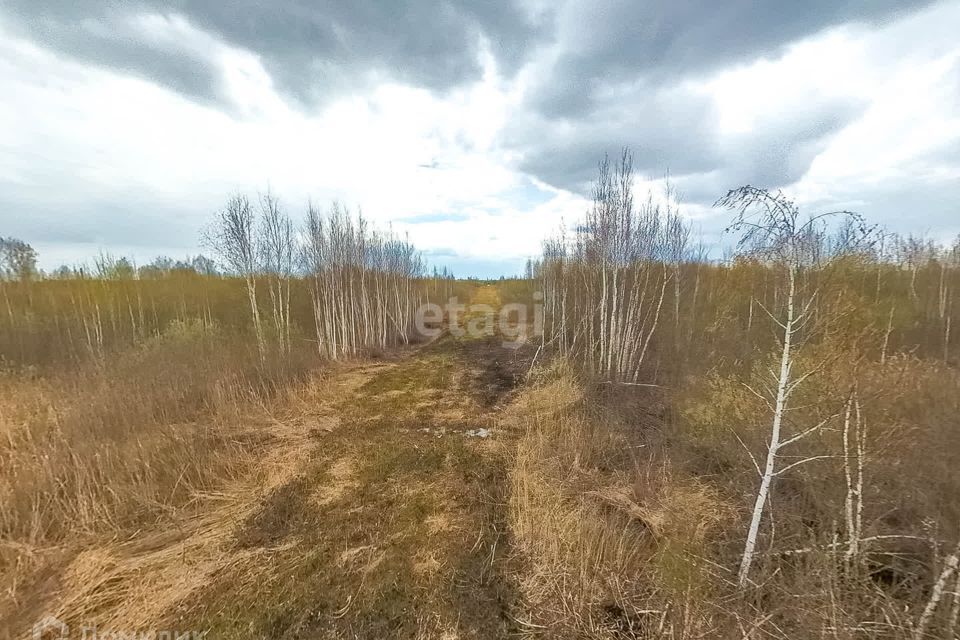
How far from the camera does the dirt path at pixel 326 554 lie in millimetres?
2875

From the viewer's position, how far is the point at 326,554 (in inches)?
143

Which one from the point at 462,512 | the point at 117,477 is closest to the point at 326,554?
the point at 462,512

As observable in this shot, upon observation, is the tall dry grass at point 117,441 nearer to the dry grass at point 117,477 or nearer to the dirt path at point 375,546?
the dry grass at point 117,477

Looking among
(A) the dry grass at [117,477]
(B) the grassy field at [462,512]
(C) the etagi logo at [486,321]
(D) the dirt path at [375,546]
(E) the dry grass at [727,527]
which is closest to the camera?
(E) the dry grass at [727,527]

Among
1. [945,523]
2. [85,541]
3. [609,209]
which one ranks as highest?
[609,209]

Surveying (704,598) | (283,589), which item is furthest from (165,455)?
(704,598)

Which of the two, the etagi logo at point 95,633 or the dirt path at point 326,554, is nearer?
the etagi logo at point 95,633

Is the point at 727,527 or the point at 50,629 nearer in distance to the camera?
the point at 50,629

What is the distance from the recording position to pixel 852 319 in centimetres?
543

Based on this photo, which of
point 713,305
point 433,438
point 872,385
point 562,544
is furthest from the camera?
point 713,305

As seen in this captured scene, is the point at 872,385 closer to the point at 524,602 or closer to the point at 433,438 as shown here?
the point at 524,602

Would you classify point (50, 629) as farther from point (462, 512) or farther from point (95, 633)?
point (462, 512)

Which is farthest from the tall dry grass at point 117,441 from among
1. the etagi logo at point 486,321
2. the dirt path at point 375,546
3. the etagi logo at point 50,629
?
the etagi logo at point 486,321

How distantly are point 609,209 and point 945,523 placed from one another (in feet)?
26.3
